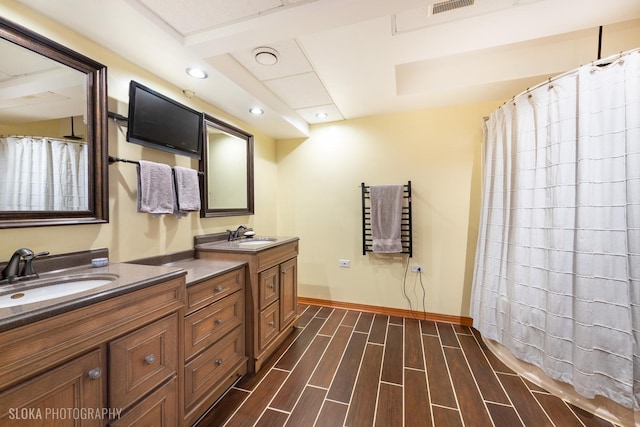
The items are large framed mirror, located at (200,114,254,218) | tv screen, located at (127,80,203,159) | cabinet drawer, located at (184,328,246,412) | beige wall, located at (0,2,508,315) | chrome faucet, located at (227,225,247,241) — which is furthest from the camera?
chrome faucet, located at (227,225,247,241)

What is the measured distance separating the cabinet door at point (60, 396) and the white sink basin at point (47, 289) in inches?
14.1

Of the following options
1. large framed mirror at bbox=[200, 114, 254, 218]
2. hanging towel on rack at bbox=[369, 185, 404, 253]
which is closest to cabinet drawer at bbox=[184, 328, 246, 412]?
large framed mirror at bbox=[200, 114, 254, 218]

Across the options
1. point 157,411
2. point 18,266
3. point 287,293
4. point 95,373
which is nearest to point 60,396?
point 95,373

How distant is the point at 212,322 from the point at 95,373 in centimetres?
67

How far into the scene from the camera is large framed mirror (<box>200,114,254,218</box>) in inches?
89.4

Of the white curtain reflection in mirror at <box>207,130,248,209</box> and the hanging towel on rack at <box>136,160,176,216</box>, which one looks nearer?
the hanging towel on rack at <box>136,160,176,216</box>

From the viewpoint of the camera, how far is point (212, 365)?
1.58 metres

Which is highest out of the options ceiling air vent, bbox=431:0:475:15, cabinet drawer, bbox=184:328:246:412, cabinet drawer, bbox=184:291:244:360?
ceiling air vent, bbox=431:0:475:15

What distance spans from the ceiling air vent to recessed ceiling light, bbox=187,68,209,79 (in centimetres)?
153

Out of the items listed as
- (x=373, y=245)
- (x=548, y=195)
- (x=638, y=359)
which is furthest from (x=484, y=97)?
(x=638, y=359)

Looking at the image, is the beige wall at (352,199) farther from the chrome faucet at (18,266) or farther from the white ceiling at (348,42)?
Answer: the chrome faucet at (18,266)

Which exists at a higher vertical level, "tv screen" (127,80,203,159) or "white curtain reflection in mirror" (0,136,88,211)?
"tv screen" (127,80,203,159)

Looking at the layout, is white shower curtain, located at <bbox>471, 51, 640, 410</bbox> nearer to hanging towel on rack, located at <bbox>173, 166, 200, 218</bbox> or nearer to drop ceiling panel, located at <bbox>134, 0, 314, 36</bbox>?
drop ceiling panel, located at <bbox>134, 0, 314, 36</bbox>

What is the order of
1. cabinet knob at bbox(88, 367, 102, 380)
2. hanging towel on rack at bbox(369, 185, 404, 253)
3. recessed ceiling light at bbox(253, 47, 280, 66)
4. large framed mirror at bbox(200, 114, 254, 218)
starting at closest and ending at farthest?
cabinet knob at bbox(88, 367, 102, 380) → recessed ceiling light at bbox(253, 47, 280, 66) → large framed mirror at bbox(200, 114, 254, 218) → hanging towel on rack at bbox(369, 185, 404, 253)
